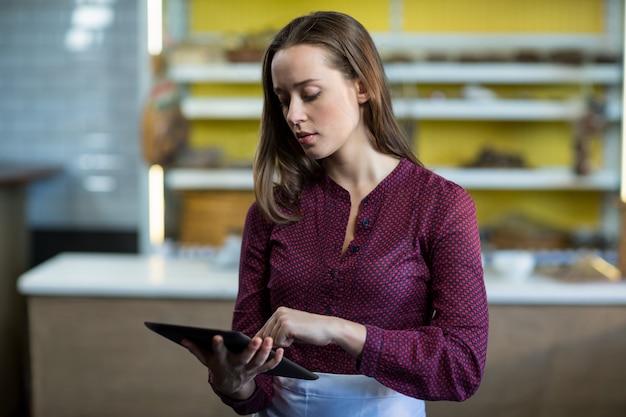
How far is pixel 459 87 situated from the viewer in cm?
516

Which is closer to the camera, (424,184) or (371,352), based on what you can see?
(371,352)

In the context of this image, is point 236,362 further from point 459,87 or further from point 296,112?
point 459,87

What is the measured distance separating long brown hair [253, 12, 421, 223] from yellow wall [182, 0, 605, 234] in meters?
3.41

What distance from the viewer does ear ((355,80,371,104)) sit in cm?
158

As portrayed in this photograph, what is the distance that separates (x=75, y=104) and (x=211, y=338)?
4.82 metres

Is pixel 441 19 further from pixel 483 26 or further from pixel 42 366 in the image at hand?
pixel 42 366

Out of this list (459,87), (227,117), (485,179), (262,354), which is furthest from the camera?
(459,87)

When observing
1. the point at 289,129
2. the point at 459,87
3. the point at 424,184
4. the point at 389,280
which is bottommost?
the point at 389,280

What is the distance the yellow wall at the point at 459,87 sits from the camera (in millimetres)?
5148

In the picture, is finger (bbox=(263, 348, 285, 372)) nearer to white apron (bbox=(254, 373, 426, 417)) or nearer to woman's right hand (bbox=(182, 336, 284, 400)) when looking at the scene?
woman's right hand (bbox=(182, 336, 284, 400))

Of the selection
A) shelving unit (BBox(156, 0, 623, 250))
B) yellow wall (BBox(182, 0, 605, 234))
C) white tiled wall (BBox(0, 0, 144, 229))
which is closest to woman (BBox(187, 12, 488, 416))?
shelving unit (BBox(156, 0, 623, 250))

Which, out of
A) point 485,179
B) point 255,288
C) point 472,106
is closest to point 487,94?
point 472,106

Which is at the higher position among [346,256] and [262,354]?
[346,256]

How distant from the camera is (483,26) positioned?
527cm
